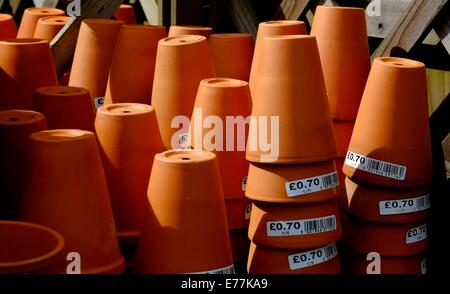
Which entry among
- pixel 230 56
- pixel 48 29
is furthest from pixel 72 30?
pixel 230 56

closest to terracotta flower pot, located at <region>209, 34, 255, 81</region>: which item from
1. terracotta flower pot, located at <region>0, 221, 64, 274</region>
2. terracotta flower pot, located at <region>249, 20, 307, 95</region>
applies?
terracotta flower pot, located at <region>249, 20, 307, 95</region>

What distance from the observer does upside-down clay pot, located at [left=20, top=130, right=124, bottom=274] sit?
78.1 inches

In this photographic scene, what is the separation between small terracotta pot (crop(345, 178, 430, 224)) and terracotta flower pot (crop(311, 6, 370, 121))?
13.2 inches

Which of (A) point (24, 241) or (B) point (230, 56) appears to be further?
(B) point (230, 56)

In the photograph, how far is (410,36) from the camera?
113 inches

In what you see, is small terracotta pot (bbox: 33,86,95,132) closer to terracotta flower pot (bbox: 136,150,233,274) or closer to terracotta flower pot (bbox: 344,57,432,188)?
terracotta flower pot (bbox: 136,150,233,274)

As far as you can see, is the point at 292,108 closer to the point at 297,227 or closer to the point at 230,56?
the point at 297,227

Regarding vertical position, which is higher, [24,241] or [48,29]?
[48,29]

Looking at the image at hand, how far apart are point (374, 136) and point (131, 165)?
68 centimetres

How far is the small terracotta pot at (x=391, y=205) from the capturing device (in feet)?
7.84

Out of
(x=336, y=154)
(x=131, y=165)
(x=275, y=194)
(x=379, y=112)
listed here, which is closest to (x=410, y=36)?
(x=379, y=112)

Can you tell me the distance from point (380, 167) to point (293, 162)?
0.30 m

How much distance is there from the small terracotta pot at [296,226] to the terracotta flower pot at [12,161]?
64 cm

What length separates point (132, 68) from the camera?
282 centimetres
